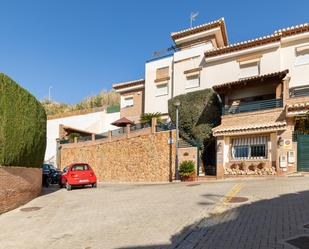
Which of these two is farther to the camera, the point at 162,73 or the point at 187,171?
the point at 162,73

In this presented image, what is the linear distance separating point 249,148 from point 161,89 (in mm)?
13040

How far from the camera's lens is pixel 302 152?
19375 millimetres

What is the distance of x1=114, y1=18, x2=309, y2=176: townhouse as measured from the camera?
65.8 feet

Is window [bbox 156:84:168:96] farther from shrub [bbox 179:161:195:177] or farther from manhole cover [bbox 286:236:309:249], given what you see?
manhole cover [bbox 286:236:309:249]

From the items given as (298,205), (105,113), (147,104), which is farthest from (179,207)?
(105,113)

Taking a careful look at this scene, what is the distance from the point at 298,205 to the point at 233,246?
433 centimetres

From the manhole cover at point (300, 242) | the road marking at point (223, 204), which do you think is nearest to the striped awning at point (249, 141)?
the road marking at point (223, 204)

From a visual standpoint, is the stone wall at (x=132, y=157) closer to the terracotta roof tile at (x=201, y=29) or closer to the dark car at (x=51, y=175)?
the dark car at (x=51, y=175)

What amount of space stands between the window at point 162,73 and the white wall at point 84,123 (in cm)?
834

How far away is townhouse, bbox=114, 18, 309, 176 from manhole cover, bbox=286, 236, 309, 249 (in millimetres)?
14150

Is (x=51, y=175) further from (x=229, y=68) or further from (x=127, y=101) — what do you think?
(x=229, y=68)

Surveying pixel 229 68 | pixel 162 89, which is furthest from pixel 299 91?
pixel 162 89

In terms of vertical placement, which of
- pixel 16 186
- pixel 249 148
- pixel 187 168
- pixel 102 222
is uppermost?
pixel 249 148

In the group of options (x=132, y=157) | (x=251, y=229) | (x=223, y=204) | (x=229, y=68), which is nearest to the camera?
(x=251, y=229)
